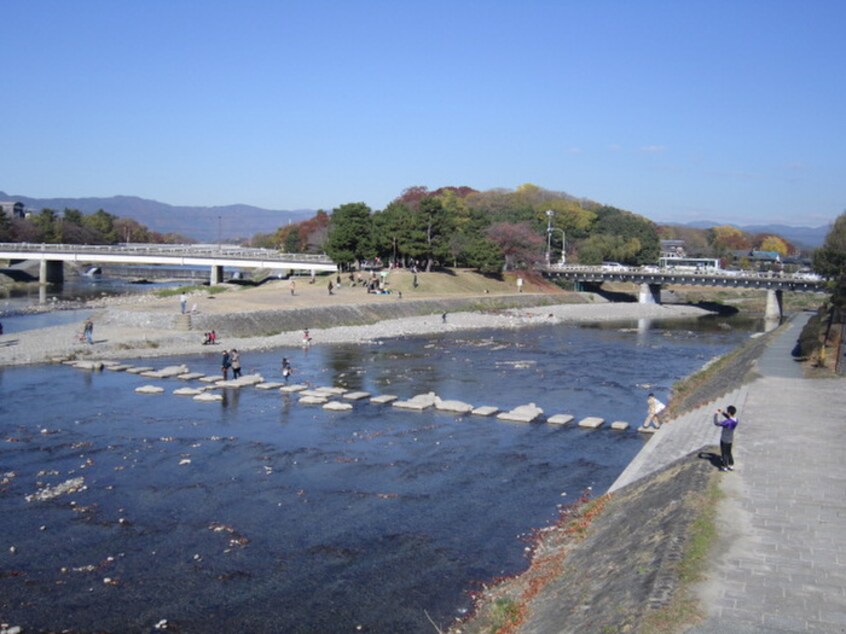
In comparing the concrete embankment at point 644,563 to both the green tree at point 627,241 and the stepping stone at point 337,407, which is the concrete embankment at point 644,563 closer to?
the stepping stone at point 337,407

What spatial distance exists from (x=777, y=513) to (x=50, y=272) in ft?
297

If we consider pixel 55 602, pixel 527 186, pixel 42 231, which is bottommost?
pixel 55 602

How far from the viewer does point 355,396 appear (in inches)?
1125

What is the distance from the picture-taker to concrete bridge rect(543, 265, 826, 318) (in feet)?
238

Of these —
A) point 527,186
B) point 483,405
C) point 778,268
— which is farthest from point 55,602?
point 527,186

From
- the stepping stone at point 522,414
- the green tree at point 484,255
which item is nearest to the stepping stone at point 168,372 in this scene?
the stepping stone at point 522,414

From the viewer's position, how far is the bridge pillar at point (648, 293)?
8094 centimetres

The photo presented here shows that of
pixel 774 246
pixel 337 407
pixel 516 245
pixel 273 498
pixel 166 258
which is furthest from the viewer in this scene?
pixel 774 246

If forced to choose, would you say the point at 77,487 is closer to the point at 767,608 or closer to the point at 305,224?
the point at 767,608

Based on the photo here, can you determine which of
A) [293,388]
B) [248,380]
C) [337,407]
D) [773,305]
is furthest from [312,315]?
[773,305]

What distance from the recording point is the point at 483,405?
28359mm

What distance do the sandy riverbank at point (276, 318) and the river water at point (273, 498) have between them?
5.71m

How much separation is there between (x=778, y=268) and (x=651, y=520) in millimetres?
109426

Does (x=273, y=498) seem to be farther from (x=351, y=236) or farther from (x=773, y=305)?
(x=773, y=305)
